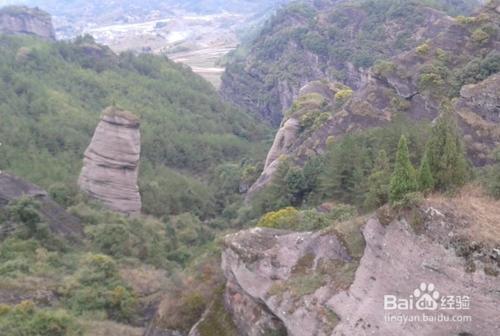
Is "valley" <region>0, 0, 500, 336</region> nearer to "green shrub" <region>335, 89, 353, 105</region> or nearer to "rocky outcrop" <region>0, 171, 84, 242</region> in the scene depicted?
"rocky outcrop" <region>0, 171, 84, 242</region>

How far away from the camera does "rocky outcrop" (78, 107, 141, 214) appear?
40.3 m

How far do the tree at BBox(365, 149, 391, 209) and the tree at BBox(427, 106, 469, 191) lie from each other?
3.96 meters

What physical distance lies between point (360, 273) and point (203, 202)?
111ft

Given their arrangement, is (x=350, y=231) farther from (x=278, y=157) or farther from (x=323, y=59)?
(x=323, y=59)

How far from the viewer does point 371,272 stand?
1548 cm

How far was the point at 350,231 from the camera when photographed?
57.7 ft

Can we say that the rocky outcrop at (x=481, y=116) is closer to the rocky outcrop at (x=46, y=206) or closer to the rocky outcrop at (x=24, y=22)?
the rocky outcrop at (x=46, y=206)

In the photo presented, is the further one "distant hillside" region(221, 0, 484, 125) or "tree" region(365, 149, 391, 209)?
"distant hillside" region(221, 0, 484, 125)

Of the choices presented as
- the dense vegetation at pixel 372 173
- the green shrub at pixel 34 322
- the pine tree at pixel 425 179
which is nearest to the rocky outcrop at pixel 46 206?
the green shrub at pixel 34 322

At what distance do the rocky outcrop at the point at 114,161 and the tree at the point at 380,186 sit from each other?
1821 centimetres

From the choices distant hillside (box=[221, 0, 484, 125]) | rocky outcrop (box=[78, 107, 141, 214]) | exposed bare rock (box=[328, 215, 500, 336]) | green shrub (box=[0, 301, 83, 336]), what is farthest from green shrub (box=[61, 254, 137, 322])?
distant hillside (box=[221, 0, 484, 125])

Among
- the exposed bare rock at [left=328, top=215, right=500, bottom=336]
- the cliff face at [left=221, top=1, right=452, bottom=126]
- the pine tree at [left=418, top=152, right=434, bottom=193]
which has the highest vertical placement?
the pine tree at [left=418, top=152, right=434, bottom=193]

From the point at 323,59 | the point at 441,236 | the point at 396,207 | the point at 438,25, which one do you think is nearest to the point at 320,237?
the point at 396,207

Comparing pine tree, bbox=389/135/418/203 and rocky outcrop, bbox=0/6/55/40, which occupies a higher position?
pine tree, bbox=389/135/418/203
